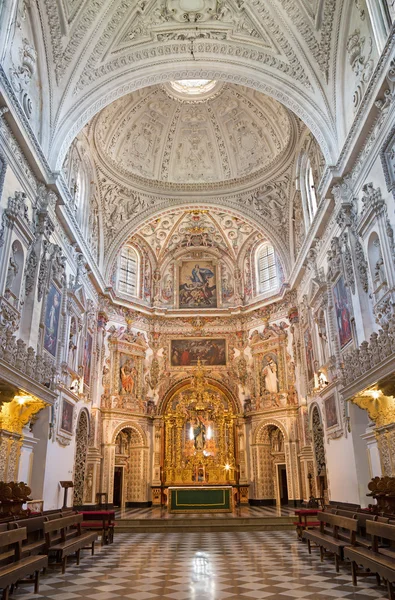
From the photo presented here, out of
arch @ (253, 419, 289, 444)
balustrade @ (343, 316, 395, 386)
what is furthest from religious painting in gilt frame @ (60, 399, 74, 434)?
arch @ (253, 419, 289, 444)

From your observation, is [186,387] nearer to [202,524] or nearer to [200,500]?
[200,500]

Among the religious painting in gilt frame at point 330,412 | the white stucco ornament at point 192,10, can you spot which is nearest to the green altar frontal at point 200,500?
the religious painting in gilt frame at point 330,412

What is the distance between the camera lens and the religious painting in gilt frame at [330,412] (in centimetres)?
1617

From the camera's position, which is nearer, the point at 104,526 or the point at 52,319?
the point at 104,526

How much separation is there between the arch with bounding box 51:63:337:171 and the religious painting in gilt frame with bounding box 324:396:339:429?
8570 millimetres

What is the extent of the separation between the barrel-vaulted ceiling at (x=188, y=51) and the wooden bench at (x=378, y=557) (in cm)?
1142

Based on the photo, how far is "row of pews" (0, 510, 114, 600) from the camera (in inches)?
244

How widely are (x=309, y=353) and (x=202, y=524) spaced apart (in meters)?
8.50

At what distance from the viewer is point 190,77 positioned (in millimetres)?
17203

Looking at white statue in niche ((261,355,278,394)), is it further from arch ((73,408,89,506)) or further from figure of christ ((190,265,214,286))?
arch ((73,408,89,506))

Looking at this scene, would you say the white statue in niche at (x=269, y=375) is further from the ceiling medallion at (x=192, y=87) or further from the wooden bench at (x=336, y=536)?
the wooden bench at (x=336, y=536)

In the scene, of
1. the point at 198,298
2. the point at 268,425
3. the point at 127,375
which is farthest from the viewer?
the point at 198,298

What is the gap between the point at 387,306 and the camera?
1152cm

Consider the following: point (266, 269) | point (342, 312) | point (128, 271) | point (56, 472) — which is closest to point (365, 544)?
point (342, 312)
